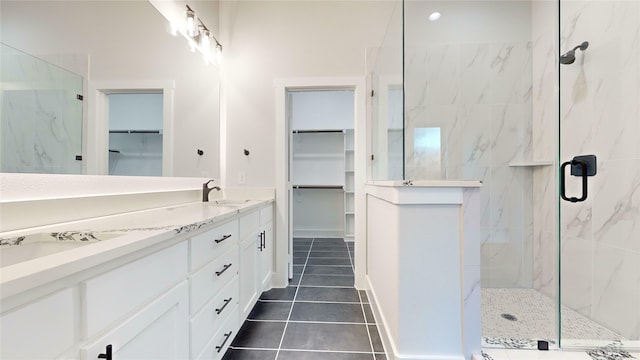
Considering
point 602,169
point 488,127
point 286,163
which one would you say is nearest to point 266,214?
point 286,163

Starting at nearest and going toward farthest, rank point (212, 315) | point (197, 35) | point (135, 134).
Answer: point (212, 315), point (135, 134), point (197, 35)

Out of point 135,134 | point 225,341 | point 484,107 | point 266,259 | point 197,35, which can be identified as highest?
point 197,35

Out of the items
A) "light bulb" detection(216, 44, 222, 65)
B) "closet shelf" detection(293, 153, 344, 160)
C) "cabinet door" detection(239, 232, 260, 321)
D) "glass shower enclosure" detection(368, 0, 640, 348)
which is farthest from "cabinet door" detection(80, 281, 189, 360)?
"closet shelf" detection(293, 153, 344, 160)

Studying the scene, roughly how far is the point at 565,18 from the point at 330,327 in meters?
2.89

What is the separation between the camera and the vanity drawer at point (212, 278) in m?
1.07

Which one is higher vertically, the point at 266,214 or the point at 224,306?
the point at 266,214

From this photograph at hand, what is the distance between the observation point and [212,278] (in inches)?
48.4

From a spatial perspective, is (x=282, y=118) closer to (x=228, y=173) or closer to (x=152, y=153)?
(x=228, y=173)

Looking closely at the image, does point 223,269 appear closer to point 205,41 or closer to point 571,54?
point 205,41

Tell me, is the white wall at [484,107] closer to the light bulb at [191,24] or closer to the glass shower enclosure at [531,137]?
the glass shower enclosure at [531,137]

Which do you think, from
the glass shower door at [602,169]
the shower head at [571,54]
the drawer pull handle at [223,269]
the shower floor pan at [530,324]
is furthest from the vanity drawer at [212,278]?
the shower head at [571,54]

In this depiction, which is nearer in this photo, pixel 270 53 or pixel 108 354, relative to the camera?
pixel 108 354

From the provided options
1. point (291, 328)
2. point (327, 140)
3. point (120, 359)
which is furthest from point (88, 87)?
point (327, 140)

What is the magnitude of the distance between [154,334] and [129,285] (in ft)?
0.74
